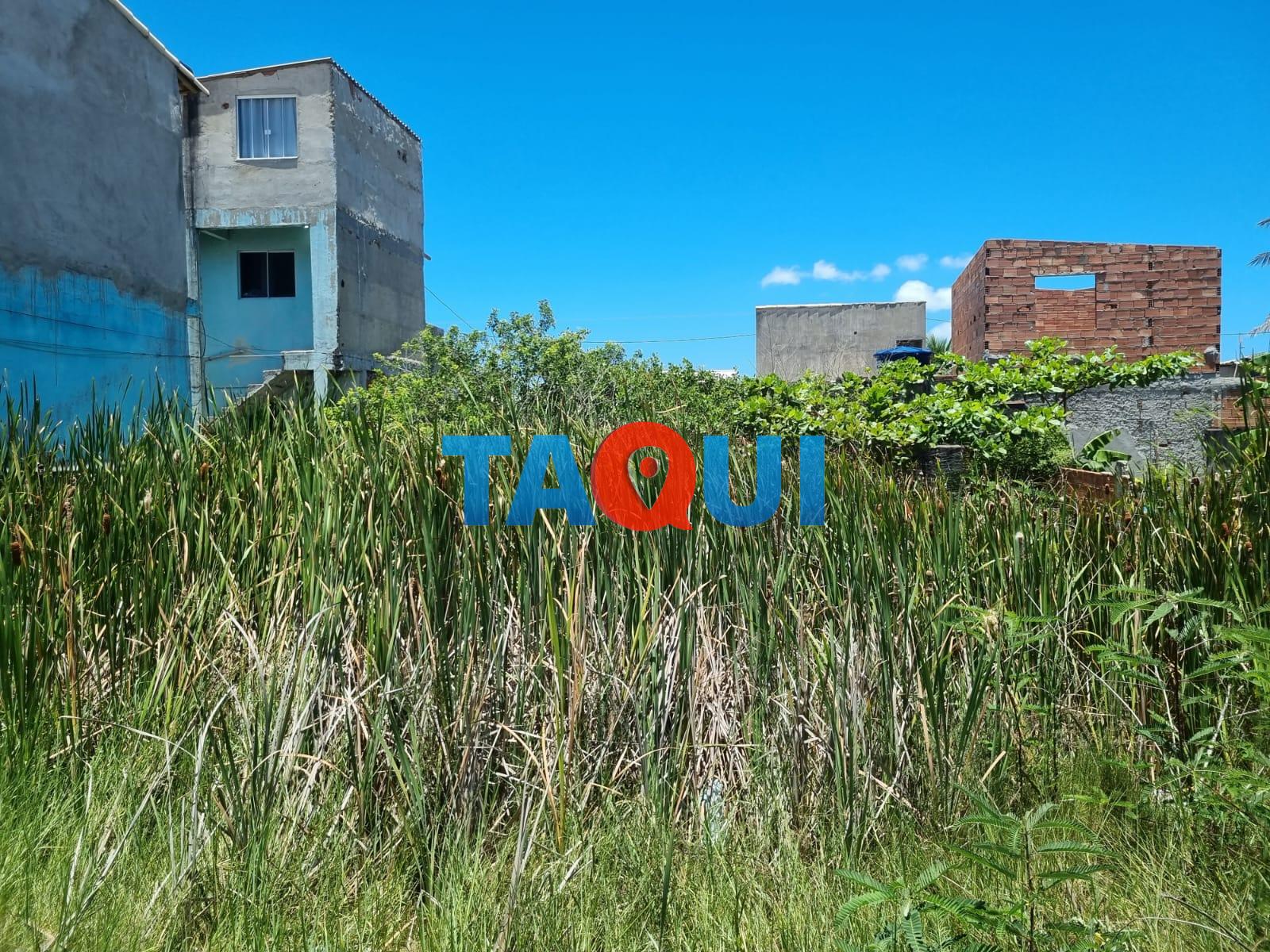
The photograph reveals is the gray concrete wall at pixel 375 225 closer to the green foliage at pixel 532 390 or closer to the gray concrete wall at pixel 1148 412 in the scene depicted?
the green foliage at pixel 532 390

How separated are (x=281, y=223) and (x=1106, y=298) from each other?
51.8 feet

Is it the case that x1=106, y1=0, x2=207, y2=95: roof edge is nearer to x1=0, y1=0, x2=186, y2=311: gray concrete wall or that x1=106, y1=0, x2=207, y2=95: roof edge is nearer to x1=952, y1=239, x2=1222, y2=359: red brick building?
x1=0, y1=0, x2=186, y2=311: gray concrete wall

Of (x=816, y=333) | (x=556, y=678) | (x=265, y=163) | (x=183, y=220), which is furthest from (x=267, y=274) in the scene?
(x=556, y=678)

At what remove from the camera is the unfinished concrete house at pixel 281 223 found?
1783 cm

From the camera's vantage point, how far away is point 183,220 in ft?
46.0

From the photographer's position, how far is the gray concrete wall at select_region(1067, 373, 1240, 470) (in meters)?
9.76

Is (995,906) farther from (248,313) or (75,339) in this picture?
(248,313)

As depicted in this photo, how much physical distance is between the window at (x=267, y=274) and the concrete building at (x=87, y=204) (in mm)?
4392

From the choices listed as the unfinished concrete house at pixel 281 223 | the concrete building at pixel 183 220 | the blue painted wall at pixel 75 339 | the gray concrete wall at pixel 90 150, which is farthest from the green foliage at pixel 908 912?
the unfinished concrete house at pixel 281 223

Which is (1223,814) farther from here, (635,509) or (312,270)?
(312,270)

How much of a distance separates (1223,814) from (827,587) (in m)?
1.24

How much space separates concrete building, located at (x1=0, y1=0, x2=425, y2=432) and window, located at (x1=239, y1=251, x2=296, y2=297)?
4cm

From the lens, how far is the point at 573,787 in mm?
2727

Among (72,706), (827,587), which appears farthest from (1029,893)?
(72,706)
